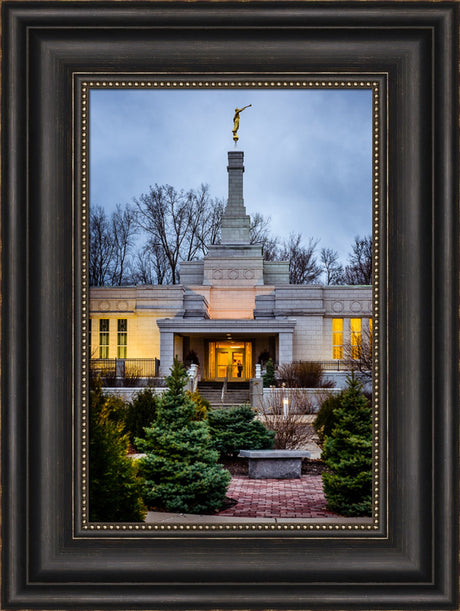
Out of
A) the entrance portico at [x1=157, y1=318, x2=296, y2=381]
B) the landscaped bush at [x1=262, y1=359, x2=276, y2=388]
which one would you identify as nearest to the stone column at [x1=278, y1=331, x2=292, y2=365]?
the entrance portico at [x1=157, y1=318, x2=296, y2=381]

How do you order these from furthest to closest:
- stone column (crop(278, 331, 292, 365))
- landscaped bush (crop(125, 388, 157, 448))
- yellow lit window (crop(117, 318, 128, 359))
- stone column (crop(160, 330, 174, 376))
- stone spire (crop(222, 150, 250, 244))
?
stone spire (crop(222, 150, 250, 244)), stone column (crop(278, 331, 292, 365)), yellow lit window (crop(117, 318, 128, 359)), stone column (crop(160, 330, 174, 376)), landscaped bush (crop(125, 388, 157, 448))

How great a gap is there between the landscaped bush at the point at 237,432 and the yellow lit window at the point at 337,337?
45.7 ft

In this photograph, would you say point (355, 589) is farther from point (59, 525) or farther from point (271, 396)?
point (271, 396)

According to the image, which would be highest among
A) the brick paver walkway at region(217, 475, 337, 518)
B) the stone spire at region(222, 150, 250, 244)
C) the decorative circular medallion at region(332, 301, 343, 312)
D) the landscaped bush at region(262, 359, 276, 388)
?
the stone spire at region(222, 150, 250, 244)

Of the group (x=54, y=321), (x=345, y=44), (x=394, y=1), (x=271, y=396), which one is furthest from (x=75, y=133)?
(x=271, y=396)

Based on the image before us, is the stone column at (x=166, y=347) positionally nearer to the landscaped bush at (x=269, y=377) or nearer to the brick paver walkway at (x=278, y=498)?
the landscaped bush at (x=269, y=377)

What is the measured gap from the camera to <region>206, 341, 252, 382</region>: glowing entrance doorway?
25.3 m

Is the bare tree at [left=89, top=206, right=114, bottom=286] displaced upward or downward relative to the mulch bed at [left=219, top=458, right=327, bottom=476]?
upward

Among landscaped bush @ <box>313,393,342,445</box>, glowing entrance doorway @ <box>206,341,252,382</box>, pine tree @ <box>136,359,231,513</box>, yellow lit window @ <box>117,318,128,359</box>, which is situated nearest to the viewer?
pine tree @ <box>136,359,231,513</box>

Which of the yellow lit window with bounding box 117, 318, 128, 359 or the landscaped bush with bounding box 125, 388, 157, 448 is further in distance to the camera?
the yellow lit window with bounding box 117, 318, 128, 359

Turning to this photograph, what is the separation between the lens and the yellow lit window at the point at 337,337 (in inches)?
965

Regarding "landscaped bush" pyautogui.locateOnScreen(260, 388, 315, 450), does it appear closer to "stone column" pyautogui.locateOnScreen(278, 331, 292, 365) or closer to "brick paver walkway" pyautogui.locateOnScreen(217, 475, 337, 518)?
"brick paver walkway" pyautogui.locateOnScreen(217, 475, 337, 518)

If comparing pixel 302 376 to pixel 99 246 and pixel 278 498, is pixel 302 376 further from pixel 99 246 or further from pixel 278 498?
pixel 99 246

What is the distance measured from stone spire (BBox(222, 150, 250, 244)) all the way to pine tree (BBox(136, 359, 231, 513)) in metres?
24.6
